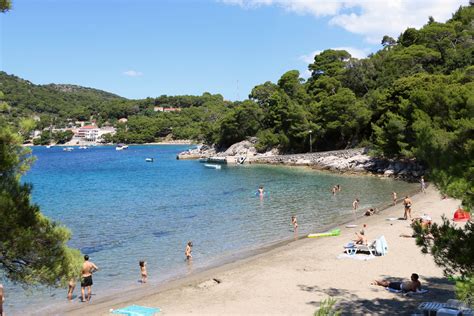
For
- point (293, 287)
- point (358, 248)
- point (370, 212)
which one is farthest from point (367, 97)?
point (293, 287)

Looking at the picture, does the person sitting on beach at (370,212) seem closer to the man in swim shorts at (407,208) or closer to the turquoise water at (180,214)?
the turquoise water at (180,214)

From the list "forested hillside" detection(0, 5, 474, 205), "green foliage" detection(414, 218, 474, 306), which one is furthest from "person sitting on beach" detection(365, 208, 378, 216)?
"green foliage" detection(414, 218, 474, 306)

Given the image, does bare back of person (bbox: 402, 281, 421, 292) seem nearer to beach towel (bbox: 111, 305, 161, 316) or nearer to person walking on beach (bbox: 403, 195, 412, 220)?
beach towel (bbox: 111, 305, 161, 316)

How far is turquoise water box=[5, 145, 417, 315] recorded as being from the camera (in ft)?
59.4

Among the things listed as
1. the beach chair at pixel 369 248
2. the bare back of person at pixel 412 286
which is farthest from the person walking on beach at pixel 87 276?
the beach chair at pixel 369 248

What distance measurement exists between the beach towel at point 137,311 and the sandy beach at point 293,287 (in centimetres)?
30

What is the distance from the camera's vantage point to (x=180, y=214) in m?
30.4

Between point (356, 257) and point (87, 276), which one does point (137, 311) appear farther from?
point (356, 257)

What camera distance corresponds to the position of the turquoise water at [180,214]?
1811cm

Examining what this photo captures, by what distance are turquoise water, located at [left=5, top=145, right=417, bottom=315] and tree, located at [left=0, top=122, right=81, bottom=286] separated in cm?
53

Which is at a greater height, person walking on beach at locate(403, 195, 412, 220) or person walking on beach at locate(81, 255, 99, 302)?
person walking on beach at locate(403, 195, 412, 220)

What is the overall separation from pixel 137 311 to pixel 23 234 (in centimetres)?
646

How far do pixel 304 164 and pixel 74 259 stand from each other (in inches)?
2116

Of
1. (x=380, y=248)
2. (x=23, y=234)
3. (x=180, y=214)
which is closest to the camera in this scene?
(x=23, y=234)
